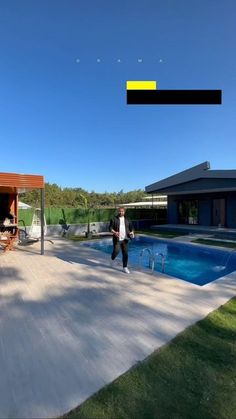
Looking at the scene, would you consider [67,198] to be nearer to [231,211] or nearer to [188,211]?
[188,211]

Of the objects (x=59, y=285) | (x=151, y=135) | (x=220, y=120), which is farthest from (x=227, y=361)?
(x=151, y=135)

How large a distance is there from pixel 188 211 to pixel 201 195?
71.4 inches

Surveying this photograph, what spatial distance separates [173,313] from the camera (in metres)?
4.97

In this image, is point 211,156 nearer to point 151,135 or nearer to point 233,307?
point 151,135

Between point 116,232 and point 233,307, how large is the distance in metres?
3.59

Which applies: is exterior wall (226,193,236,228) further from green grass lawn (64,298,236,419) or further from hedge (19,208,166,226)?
green grass lawn (64,298,236,419)

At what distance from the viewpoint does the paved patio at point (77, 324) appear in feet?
9.57

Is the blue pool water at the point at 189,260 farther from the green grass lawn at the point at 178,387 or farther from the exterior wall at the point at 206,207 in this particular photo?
the exterior wall at the point at 206,207

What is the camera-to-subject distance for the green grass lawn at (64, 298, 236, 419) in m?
2.58

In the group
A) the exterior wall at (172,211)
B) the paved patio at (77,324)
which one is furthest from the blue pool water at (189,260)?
the exterior wall at (172,211)

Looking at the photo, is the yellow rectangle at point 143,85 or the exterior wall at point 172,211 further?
the exterior wall at point 172,211

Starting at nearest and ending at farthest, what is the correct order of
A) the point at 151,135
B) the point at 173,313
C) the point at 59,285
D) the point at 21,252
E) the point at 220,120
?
the point at 173,313, the point at 59,285, the point at 21,252, the point at 220,120, the point at 151,135

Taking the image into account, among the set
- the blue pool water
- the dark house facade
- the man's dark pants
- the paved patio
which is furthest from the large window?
the man's dark pants

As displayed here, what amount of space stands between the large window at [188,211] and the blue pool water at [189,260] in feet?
21.3
